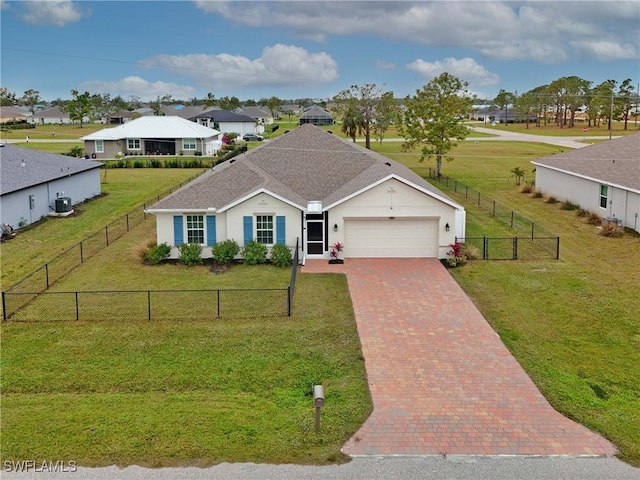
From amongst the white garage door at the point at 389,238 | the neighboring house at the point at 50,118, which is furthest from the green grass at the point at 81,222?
the neighboring house at the point at 50,118

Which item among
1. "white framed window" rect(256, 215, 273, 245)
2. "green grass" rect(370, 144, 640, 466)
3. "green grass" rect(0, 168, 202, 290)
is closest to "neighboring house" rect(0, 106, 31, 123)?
"green grass" rect(0, 168, 202, 290)

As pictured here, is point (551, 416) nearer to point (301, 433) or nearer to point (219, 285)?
point (301, 433)

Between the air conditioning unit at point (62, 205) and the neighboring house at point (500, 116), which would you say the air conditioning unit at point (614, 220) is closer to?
the air conditioning unit at point (62, 205)

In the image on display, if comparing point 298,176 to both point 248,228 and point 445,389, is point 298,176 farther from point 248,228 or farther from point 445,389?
point 445,389

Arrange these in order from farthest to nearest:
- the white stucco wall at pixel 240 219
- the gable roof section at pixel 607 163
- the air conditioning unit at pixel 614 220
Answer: the gable roof section at pixel 607 163
the air conditioning unit at pixel 614 220
the white stucco wall at pixel 240 219

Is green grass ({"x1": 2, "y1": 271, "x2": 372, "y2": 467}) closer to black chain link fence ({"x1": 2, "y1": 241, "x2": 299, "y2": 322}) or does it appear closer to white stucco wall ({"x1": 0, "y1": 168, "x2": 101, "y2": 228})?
black chain link fence ({"x1": 2, "y1": 241, "x2": 299, "y2": 322})

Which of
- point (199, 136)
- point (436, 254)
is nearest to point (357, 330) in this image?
point (436, 254)
